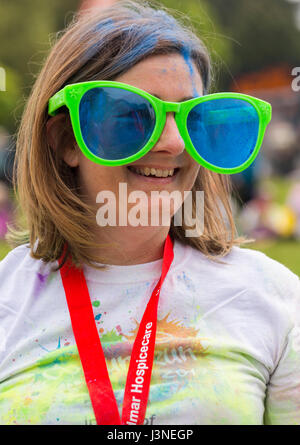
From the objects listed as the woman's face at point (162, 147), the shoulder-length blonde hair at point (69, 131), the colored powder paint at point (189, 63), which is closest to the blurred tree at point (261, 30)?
the shoulder-length blonde hair at point (69, 131)

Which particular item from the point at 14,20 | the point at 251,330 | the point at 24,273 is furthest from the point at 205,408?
the point at 14,20

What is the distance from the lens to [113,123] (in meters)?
1.78

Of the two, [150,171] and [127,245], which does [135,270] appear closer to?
[127,245]

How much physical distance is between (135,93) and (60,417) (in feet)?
3.06

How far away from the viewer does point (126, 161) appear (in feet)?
5.79

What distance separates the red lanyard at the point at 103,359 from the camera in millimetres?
1698

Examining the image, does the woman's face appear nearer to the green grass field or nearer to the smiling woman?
the smiling woman

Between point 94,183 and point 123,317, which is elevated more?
point 94,183

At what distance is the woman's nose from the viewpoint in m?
1.78

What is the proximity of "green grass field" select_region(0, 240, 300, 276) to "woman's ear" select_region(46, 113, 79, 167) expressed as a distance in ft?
19.9

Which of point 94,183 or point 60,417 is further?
point 94,183

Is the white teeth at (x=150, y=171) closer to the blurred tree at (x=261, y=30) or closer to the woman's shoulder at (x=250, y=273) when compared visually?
the woman's shoulder at (x=250, y=273)

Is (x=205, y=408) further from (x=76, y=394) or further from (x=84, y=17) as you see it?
(x=84, y=17)

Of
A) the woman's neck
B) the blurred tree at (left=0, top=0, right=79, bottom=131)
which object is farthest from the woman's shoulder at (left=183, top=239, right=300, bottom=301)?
the blurred tree at (left=0, top=0, right=79, bottom=131)
